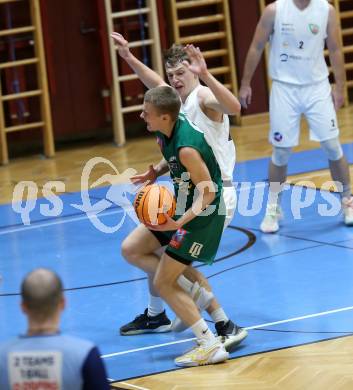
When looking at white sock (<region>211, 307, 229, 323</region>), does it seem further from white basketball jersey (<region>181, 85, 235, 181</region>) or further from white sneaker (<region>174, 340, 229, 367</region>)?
white basketball jersey (<region>181, 85, 235, 181</region>)

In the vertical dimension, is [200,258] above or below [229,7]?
below

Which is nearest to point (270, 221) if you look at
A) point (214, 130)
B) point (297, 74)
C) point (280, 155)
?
point (280, 155)

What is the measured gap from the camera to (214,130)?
6266 mm

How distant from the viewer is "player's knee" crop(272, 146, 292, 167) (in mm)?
8281

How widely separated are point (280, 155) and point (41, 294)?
5.39 meters

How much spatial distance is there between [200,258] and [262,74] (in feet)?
29.3

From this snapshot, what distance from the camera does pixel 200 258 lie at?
5.53m

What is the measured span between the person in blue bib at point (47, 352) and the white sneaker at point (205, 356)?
2.37 m

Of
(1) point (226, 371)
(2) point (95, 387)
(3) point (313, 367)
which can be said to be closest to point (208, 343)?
(1) point (226, 371)

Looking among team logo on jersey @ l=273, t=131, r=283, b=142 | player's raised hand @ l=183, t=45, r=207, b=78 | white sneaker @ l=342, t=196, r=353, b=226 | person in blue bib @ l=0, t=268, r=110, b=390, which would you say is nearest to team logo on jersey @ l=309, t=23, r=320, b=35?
team logo on jersey @ l=273, t=131, r=283, b=142

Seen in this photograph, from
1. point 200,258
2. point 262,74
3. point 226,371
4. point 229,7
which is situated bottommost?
point 226,371

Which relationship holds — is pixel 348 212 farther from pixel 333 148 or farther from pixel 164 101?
pixel 164 101

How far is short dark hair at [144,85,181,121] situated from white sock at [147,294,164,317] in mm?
1284

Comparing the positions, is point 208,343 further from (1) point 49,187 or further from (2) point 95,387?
(1) point 49,187
